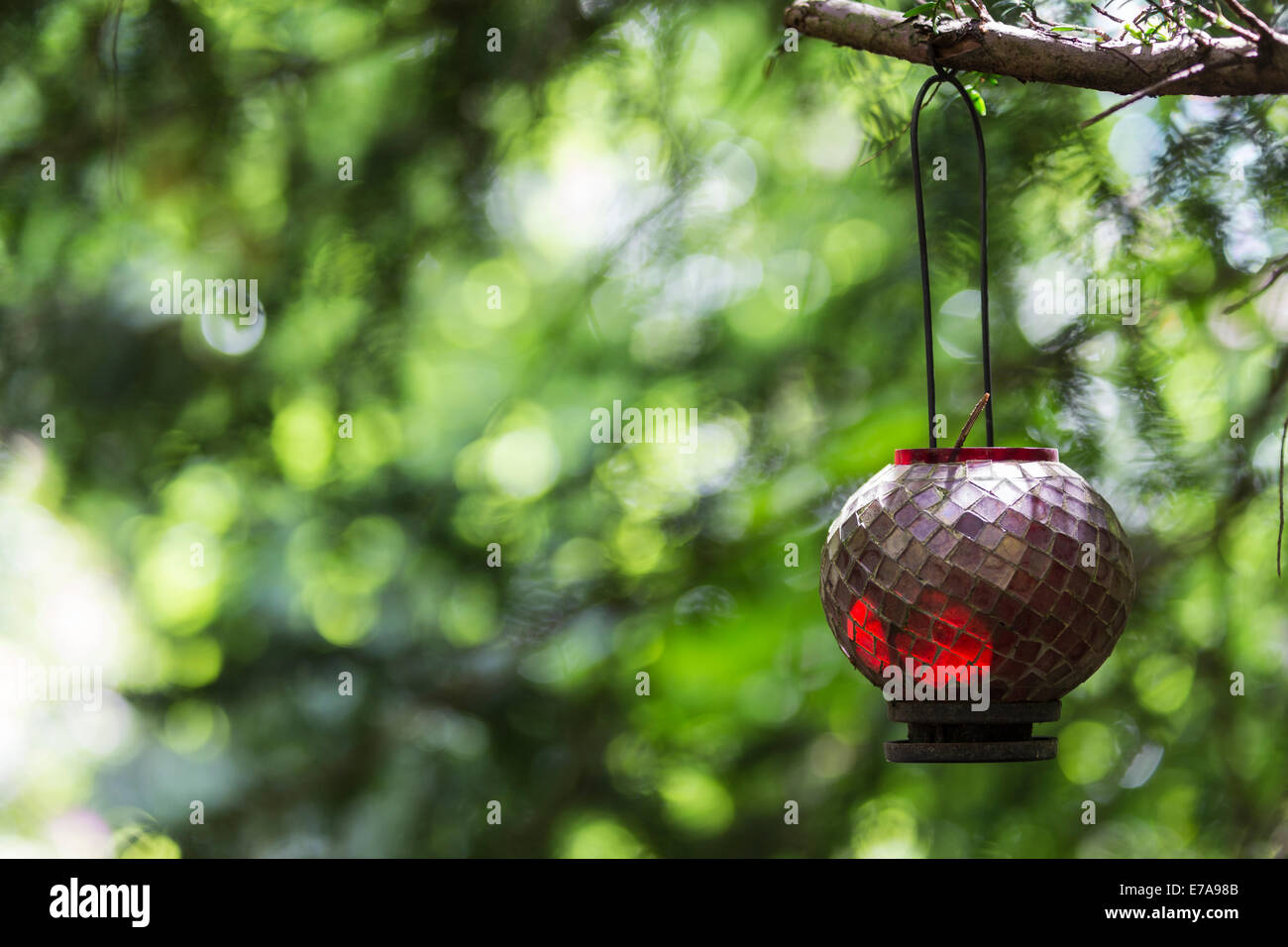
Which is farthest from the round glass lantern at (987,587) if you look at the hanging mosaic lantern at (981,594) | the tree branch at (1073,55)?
the tree branch at (1073,55)

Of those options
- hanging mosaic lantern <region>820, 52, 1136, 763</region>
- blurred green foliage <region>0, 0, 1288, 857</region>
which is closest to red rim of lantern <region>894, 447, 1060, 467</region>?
hanging mosaic lantern <region>820, 52, 1136, 763</region>

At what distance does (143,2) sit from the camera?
1696 mm

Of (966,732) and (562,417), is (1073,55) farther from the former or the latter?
(562,417)

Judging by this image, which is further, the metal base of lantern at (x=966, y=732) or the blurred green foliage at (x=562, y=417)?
the blurred green foliage at (x=562, y=417)

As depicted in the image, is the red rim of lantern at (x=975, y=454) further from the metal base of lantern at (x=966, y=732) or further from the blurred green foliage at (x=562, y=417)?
the blurred green foliage at (x=562, y=417)

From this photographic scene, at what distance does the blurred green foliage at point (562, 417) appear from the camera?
1527 millimetres

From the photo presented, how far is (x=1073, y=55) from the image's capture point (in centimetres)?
77

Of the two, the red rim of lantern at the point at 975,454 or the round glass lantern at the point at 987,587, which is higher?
the red rim of lantern at the point at 975,454

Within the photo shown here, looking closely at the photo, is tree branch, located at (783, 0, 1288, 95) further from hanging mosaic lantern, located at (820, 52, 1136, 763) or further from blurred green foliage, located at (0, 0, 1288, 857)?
blurred green foliage, located at (0, 0, 1288, 857)

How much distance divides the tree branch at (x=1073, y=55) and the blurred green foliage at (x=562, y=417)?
776mm

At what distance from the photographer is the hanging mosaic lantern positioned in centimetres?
71

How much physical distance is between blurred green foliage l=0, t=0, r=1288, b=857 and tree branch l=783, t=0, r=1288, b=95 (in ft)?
2.55

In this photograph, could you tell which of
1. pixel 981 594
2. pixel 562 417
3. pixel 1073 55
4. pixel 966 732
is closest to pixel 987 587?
pixel 981 594
